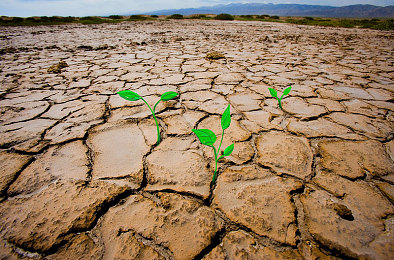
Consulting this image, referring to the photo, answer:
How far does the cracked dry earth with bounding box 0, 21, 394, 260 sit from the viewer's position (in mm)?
636

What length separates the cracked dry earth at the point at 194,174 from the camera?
2.09ft

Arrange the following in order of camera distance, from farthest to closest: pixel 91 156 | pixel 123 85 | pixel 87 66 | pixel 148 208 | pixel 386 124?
pixel 87 66 < pixel 123 85 < pixel 386 124 < pixel 91 156 < pixel 148 208

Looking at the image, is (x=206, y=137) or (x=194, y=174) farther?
(x=194, y=174)

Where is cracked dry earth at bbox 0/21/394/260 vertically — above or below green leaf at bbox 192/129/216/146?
below

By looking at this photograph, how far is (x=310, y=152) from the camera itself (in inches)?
40.8

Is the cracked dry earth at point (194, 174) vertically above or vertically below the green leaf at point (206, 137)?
below

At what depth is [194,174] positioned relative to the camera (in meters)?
0.90

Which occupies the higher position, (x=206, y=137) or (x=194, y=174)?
(x=206, y=137)

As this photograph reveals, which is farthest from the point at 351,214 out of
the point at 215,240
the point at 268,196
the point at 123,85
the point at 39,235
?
the point at 123,85

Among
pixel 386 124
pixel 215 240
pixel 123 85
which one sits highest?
pixel 123 85

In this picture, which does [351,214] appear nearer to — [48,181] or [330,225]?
[330,225]

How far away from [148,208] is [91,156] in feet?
1.65

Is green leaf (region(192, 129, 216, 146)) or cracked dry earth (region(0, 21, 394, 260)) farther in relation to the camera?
green leaf (region(192, 129, 216, 146))

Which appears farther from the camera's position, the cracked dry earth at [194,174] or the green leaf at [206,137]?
the green leaf at [206,137]
